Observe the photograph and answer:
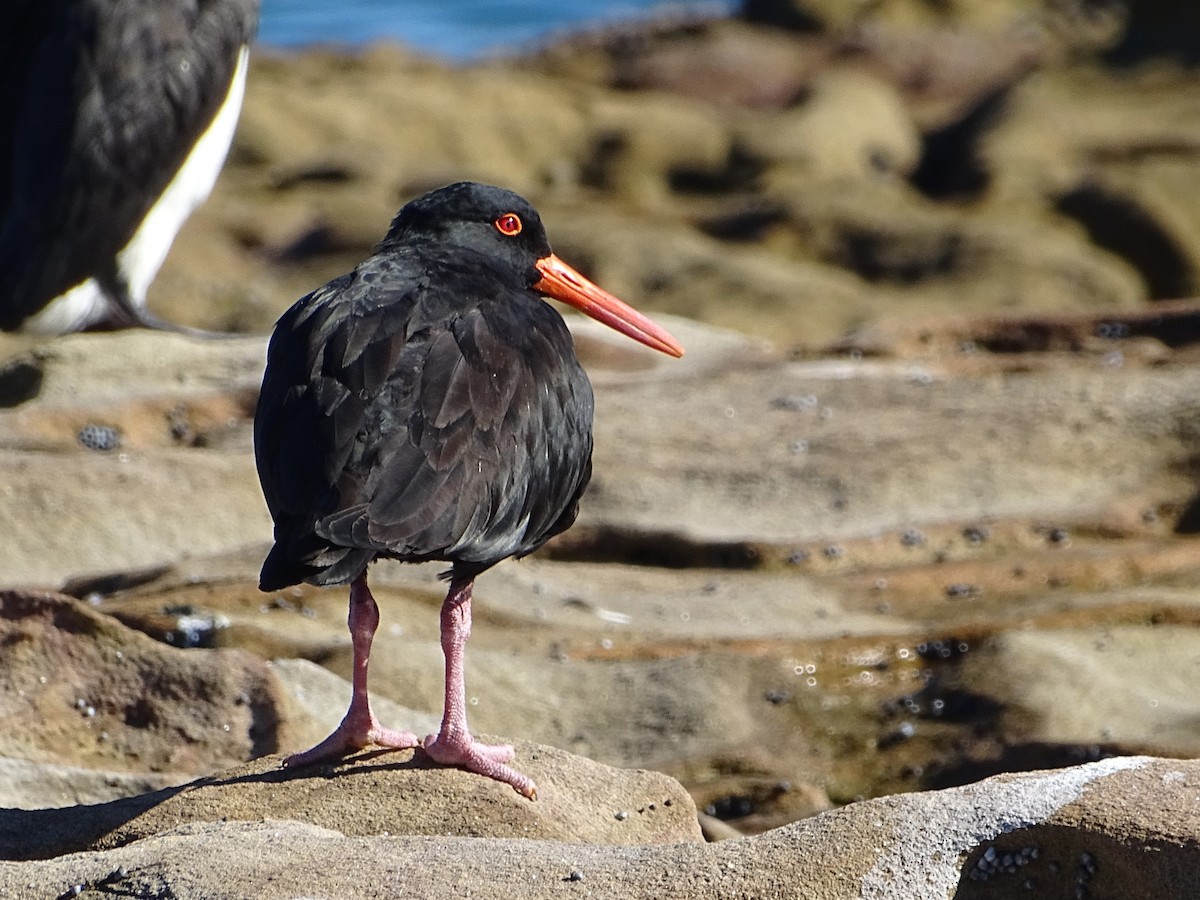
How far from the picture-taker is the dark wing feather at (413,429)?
12.7 feet

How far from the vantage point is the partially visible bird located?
8406 mm

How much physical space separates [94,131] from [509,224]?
155 inches

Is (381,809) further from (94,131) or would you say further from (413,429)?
(94,131)

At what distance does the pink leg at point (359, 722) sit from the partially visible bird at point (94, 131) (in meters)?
4.53

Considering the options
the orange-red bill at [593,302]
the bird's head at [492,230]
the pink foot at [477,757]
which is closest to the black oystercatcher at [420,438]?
the pink foot at [477,757]

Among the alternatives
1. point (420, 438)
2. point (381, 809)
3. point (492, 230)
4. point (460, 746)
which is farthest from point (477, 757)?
point (492, 230)

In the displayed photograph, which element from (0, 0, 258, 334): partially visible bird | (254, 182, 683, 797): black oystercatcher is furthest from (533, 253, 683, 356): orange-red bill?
(0, 0, 258, 334): partially visible bird

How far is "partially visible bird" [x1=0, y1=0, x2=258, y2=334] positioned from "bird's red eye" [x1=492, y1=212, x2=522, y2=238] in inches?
152

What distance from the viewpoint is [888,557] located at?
23.3 feet

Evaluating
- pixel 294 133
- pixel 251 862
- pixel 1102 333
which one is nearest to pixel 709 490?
pixel 1102 333

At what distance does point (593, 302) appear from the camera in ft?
18.4

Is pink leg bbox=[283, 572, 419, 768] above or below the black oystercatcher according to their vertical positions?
below

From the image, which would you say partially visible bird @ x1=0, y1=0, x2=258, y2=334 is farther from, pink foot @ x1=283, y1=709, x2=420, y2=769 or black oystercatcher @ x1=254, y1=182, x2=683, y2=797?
pink foot @ x1=283, y1=709, x2=420, y2=769

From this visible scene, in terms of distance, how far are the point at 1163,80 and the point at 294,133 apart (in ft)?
27.5
